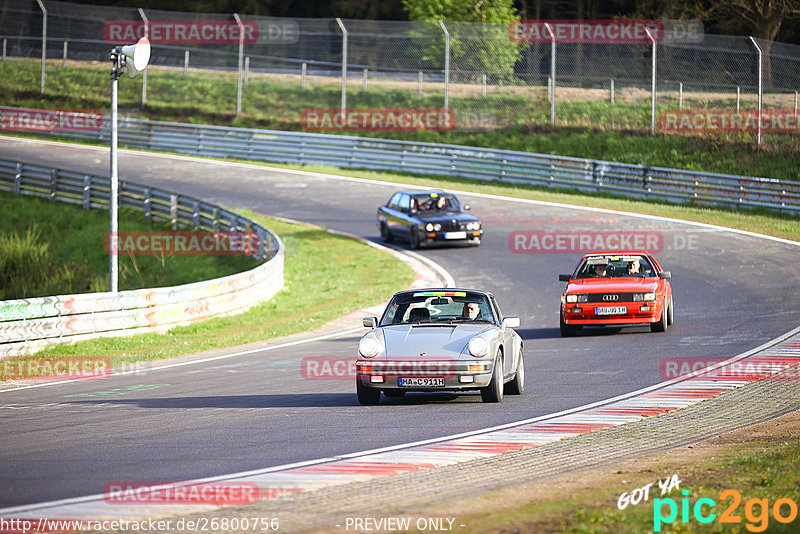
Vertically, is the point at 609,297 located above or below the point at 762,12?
below

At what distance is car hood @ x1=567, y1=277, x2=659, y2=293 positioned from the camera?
18.4m

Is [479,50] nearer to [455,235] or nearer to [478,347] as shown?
[455,235]

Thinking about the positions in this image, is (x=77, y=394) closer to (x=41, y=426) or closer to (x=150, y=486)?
(x=41, y=426)

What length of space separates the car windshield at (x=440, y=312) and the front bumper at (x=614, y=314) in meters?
5.41

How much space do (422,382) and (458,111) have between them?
33228 mm

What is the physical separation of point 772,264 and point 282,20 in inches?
1026

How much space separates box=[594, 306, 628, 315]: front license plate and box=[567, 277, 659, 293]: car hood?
0.89ft

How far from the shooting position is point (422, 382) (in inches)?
472

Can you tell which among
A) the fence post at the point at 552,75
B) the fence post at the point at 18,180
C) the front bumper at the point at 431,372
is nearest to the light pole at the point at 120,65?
the front bumper at the point at 431,372

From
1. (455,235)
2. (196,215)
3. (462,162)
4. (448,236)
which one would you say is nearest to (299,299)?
(448,236)

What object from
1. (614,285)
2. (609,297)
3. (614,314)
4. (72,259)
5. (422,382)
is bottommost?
(72,259)

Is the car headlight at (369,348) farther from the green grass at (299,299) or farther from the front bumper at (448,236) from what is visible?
the front bumper at (448,236)

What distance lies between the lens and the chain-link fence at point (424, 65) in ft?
121

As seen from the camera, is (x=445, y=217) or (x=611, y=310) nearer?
(x=611, y=310)
